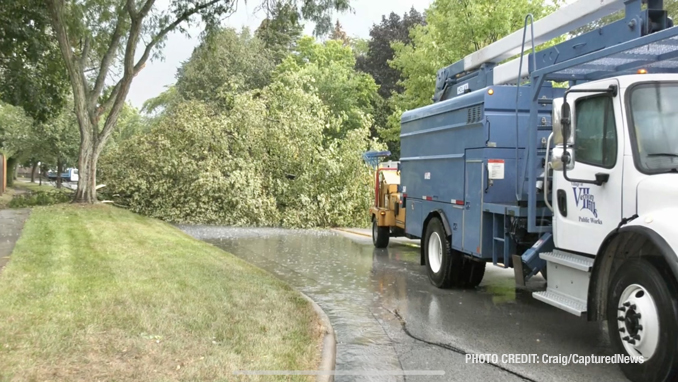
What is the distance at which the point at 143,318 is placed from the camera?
589 cm

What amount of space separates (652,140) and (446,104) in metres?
4.21

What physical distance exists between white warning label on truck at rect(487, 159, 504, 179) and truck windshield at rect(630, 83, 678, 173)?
2608mm

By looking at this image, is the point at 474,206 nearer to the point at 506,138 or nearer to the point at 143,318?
the point at 506,138

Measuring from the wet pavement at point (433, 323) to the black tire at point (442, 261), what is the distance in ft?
0.53

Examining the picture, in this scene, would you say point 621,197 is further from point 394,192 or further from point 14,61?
point 14,61

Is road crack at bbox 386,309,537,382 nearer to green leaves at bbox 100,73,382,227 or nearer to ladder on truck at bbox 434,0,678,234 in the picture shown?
ladder on truck at bbox 434,0,678,234

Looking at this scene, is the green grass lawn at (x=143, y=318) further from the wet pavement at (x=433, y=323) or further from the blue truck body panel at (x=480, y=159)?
the blue truck body panel at (x=480, y=159)

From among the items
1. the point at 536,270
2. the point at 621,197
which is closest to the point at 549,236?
the point at 536,270

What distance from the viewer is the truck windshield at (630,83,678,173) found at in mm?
4875

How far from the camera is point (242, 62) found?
3838 centimetres

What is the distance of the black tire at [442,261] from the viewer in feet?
28.8

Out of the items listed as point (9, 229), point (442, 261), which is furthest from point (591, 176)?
point (9, 229)

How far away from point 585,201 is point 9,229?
41.5 ft

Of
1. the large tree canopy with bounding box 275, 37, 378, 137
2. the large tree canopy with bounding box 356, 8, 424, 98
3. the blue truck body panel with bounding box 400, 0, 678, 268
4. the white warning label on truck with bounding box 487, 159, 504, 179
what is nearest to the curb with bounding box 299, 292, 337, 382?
the blue truck body panel with bounding box 400, 0, 678, 268
